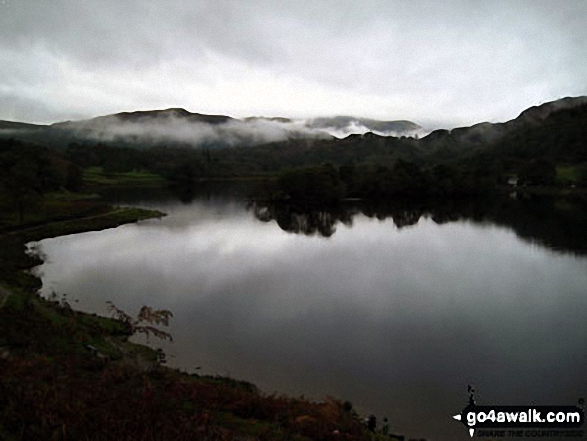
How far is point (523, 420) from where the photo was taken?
1686 cm

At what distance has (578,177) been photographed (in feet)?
474

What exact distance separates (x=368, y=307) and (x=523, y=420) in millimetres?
14114

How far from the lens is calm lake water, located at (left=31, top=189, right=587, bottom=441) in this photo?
65.1 ft

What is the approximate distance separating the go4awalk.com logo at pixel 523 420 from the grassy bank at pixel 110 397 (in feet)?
15.8

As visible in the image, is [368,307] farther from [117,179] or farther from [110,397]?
[117,179]

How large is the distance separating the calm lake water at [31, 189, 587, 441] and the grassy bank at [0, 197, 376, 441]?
128 inches

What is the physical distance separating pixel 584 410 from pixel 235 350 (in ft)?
52.8

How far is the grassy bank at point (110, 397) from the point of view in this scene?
302 inches

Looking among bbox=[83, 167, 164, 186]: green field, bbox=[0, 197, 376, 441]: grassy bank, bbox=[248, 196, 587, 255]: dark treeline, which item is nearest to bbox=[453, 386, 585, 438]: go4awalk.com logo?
bbox=[0, 197, 376, 441]: grassy bank

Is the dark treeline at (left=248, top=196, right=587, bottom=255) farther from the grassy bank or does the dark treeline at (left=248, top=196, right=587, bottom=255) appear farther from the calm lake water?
the grassy bank

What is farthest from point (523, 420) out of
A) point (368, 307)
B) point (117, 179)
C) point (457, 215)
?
point (117, 179)

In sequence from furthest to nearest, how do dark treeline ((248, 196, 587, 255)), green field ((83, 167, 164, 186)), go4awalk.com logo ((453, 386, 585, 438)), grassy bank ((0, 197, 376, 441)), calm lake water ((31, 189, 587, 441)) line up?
green field ((83, 167, 164, 186)) < dark treeline ((248, 196, 587, 255)) < calm lake water ((31, 189, 587, 441)) < go4awalk.com logo ((453, 386, 585, 438)) < grassy bank ((0, 197, 376, 441))

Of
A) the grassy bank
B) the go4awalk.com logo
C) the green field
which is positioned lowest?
the go4awalk.com logo

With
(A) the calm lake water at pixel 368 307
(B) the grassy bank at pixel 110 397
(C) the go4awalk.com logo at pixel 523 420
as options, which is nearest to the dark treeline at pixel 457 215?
(A) the calm lake water at pixel 368 307
